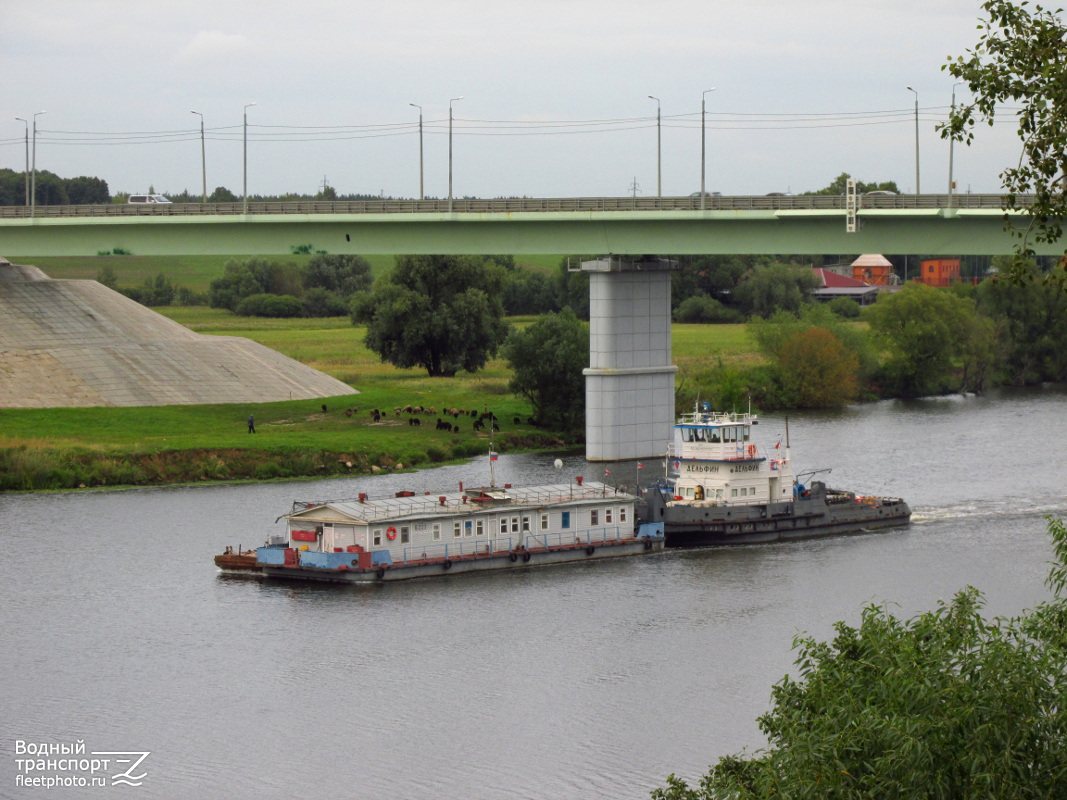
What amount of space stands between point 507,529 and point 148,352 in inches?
1636

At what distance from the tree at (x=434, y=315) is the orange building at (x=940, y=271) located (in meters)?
72.1

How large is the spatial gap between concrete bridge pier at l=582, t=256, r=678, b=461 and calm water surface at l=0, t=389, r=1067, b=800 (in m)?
16.5

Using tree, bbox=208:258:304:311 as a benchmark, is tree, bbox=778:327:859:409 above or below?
below

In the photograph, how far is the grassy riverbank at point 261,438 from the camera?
62594 mm

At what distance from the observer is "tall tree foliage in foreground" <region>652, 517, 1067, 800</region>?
1780 centimetres

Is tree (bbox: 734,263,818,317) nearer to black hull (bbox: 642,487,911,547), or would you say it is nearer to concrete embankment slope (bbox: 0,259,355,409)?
concrete embankment slope (bbox: 0,259,355,409)

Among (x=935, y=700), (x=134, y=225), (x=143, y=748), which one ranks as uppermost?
(x=134, y=225)

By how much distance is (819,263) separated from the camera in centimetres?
17188

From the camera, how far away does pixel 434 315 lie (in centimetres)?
9612

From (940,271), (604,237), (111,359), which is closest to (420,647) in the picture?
(604,237)

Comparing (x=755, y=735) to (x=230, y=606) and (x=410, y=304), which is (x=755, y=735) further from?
(x=410, y=304)

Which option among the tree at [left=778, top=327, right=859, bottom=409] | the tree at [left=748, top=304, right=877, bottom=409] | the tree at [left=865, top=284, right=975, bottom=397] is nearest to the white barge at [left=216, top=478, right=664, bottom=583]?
the tree at [left=748, top=304, right=877, bottom=409]

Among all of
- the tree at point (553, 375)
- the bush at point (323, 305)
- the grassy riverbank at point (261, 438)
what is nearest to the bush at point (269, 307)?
the bush at point (323, 305)

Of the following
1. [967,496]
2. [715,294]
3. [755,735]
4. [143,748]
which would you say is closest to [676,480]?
[967,496]
